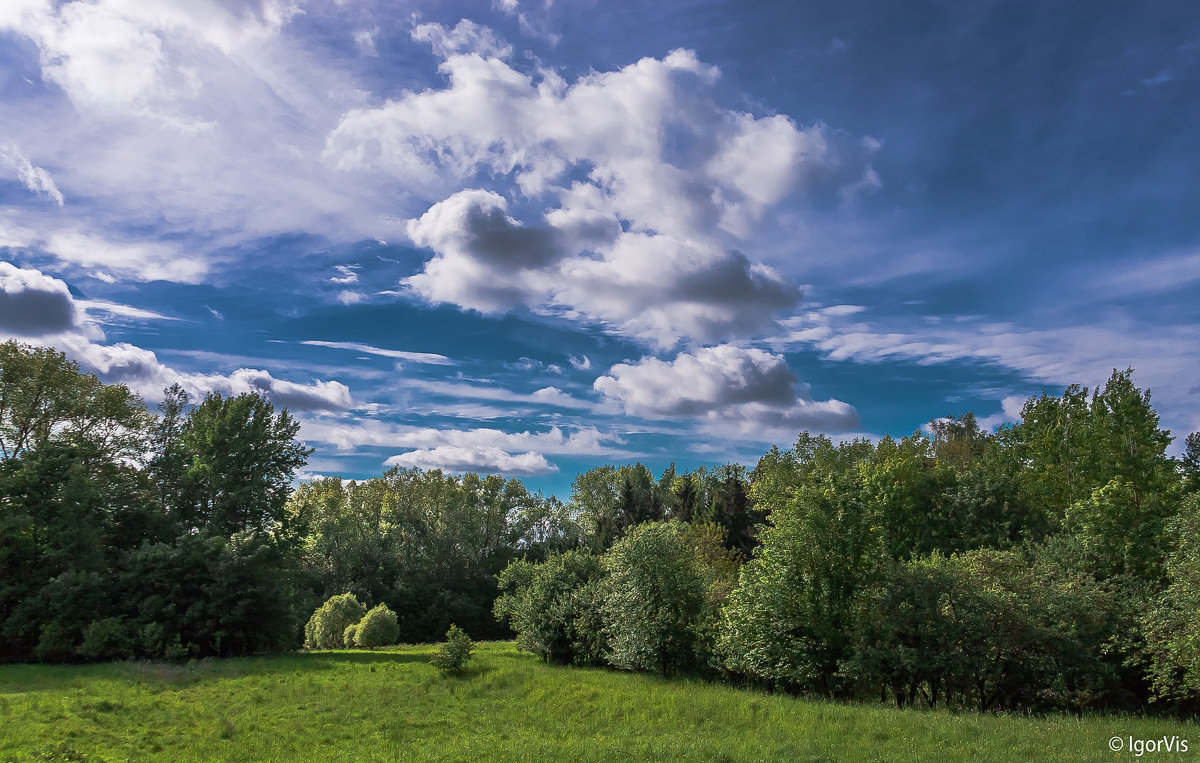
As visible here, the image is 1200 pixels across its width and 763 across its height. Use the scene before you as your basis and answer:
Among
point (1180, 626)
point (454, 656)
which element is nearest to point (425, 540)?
point (454, 656)

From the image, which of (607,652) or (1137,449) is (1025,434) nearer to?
(1137,449)

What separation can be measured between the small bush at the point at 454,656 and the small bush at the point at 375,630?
1620 cm

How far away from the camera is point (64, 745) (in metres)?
14.8

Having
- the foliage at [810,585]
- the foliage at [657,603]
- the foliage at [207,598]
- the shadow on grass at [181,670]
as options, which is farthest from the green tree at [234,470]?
the foliage at [810,585]

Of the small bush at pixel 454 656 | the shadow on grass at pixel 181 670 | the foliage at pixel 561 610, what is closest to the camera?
the shadow on grass at pixel 181 670

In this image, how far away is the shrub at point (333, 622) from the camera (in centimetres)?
4444

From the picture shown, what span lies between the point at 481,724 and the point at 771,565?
10.7 metres

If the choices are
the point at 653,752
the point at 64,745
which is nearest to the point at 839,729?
the point at 653,752

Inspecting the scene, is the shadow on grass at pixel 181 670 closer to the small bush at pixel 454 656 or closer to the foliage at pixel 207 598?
the small bush at pixel 454 656

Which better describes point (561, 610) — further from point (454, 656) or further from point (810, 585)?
point (810, 585)

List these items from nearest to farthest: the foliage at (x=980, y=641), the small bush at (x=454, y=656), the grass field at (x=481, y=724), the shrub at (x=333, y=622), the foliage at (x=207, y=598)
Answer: the grass field at (x=481, y=724) → the foliage at (x=980, y=641) → the small bush at (x=454, y=656) → the foliage at (x=207, y=598) → the shrub at (x=333, y=622)

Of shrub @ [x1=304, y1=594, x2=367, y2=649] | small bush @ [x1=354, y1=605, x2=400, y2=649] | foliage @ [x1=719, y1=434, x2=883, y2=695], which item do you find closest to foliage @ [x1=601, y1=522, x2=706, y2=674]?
foliage @ [x1=719, y1=434, x2=883, y2=695]

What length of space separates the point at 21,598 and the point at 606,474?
6250 cm

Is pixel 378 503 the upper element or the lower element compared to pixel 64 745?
upper
